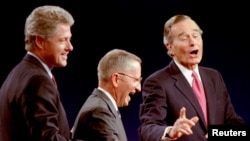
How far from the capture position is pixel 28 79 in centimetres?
163

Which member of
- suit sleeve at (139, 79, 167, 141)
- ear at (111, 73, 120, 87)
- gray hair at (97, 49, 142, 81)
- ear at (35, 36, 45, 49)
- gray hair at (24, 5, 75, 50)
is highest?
gray hair at (24, 5, 75, 50)

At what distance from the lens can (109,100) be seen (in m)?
2.01

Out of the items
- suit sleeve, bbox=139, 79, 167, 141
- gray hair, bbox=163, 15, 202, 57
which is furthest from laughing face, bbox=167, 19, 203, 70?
suit sleeve, bbox=139, 79, 167, 141

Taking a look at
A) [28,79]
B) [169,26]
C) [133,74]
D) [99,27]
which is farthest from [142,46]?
[28,79]

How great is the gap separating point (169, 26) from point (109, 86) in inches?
24.8

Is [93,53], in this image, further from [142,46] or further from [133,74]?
[133,74]

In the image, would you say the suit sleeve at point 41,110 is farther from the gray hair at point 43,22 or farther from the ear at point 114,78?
the ear at point 114,78

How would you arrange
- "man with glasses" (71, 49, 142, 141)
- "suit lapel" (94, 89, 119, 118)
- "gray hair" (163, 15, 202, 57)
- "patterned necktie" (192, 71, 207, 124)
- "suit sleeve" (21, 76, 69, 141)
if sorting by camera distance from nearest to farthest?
"suit sleeve" (21, 76, 69, 141)
"man with glasses" (71, 49, 142, 141)
"suit lapel" (94, 89, 119, 118)
"patterned necktie" (192, 71, 207, 124)
"gray hair" (163, 15, 202, 57)

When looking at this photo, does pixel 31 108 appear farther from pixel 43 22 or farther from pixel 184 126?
pixel 184 126

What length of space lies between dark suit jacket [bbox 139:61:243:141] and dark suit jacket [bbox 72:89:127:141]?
41cm

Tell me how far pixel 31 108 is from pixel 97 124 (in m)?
0.31

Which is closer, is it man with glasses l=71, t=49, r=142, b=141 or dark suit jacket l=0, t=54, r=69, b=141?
dark suit jacket l=0, t=54, r=69, b=141

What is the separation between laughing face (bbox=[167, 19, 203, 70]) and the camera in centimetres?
244

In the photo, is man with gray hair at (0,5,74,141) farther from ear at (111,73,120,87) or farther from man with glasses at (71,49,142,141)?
ear at (111,73,120,87)
